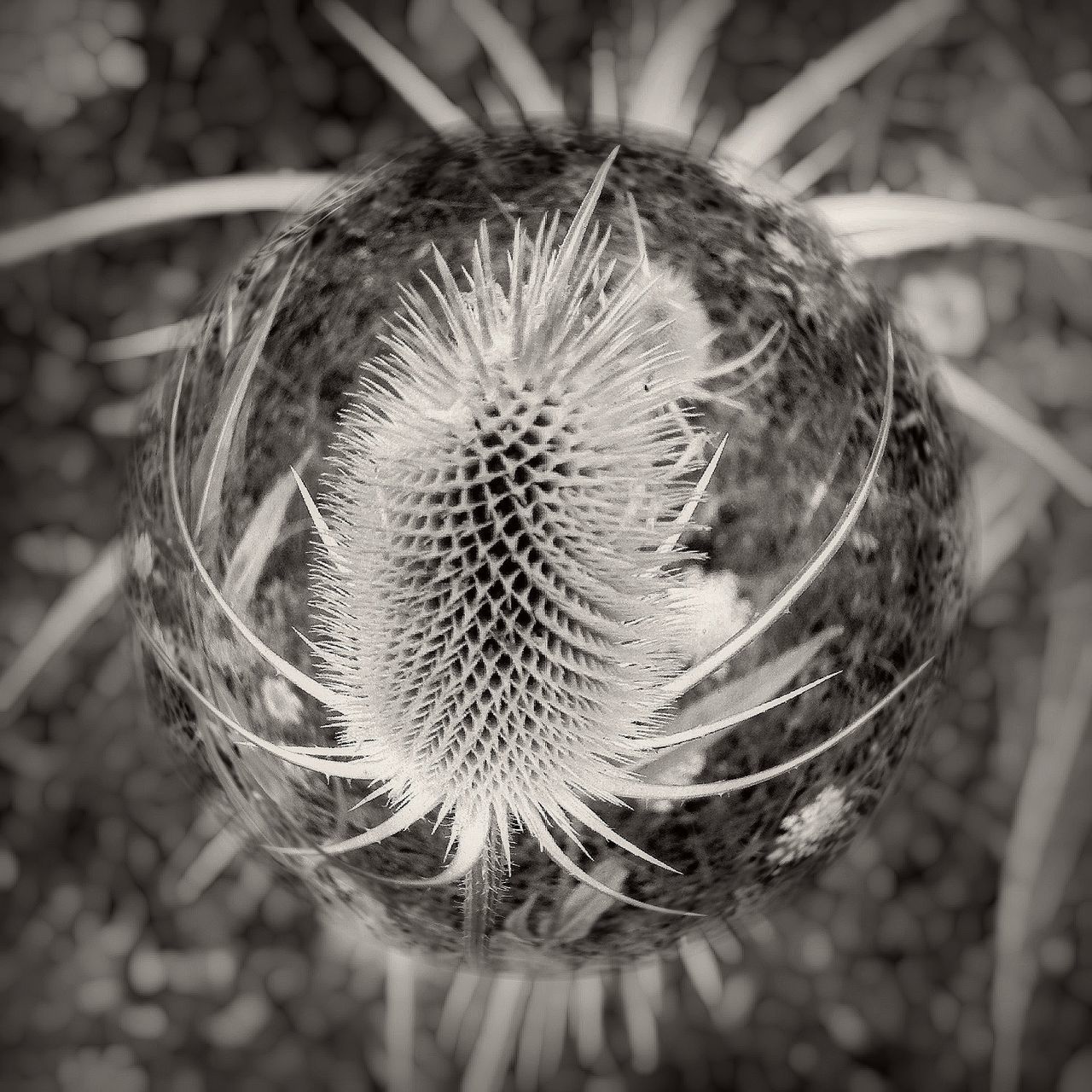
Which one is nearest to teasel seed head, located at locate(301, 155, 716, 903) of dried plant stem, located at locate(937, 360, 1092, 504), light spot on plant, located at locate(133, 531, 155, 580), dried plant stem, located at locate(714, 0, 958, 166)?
light spot on plant, located at locate(133, 531, 155, 580)

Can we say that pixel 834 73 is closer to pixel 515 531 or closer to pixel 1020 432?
pixel 1020 432

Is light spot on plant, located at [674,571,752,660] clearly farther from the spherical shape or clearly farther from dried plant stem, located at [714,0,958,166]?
dried plant stem, located at [714,0,958,166]

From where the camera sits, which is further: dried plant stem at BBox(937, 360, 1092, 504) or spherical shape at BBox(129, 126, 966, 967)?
dried plant stem at BBox(937, 360, 1092, 504)

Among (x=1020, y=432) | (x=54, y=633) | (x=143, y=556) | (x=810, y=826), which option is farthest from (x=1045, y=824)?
(x=54, y=633)

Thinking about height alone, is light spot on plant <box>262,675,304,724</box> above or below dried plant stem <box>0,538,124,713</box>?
above

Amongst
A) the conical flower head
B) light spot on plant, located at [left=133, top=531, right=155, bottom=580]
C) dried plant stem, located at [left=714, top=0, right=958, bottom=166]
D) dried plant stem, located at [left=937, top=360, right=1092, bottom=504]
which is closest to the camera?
the conical flower head

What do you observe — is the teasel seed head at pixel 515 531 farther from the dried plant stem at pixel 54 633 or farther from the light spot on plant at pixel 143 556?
the dried plant stem at pixel 54 633
